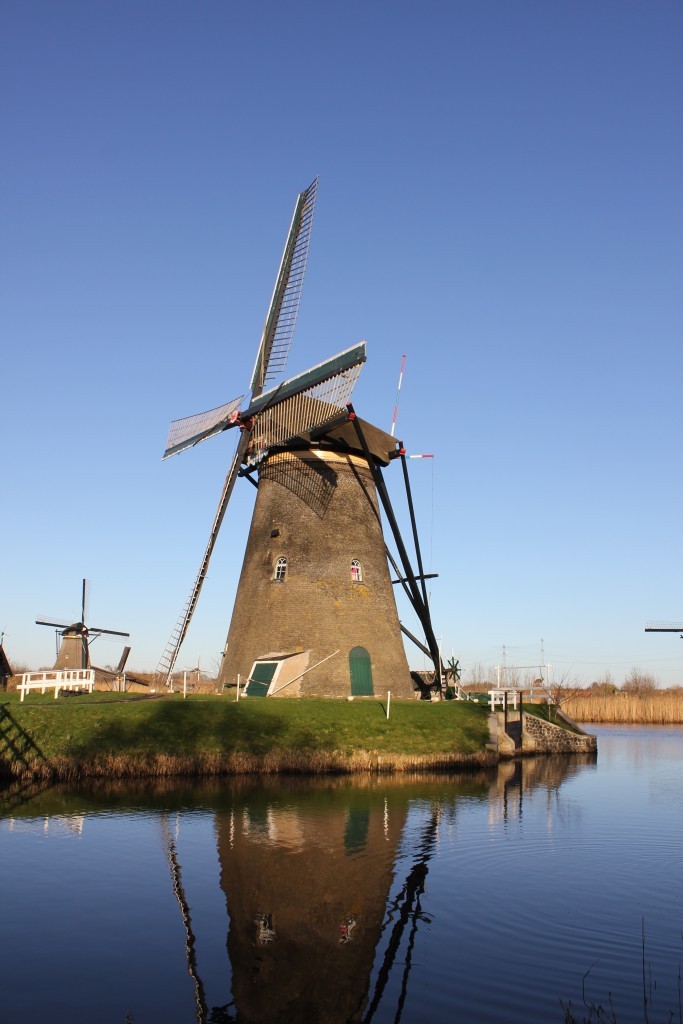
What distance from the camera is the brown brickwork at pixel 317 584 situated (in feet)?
83.0

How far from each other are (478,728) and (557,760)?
4529 millimetres

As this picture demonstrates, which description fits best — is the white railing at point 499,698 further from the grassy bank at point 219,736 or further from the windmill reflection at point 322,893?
the windmill reflection at point 322,893

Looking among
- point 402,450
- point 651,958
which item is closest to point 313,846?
point 651,958

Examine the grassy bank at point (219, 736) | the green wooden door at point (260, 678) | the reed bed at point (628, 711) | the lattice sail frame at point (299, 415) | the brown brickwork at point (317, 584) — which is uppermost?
the lattice sail frame at point (299, 415)

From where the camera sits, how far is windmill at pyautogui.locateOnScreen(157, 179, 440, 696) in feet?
82.5

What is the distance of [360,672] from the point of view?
2559 centimetres

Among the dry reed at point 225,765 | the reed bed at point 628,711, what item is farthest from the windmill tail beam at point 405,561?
the reed bed at point 628,711

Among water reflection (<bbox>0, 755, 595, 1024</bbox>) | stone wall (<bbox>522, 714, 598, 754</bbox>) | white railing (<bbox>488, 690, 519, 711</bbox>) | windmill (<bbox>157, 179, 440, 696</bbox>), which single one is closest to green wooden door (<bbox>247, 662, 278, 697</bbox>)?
windmill (<bbox>157, 179, 440, 696</bbox>)

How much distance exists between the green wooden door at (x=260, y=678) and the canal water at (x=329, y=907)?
7242mm

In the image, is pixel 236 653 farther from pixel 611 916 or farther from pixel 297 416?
pixel 611 916

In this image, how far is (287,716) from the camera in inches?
864

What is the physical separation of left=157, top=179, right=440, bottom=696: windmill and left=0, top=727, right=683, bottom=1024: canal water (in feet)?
26.6

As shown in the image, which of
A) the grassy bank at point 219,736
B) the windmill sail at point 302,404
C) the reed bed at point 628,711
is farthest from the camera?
the reed bed at point 628,711

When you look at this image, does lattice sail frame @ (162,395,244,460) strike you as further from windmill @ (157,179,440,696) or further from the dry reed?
the dry reed
